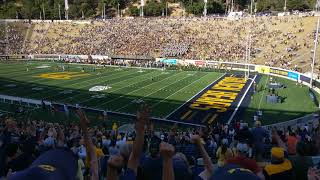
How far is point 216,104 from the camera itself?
31.2 metres

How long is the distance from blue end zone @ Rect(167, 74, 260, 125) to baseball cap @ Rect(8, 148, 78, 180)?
913 inches

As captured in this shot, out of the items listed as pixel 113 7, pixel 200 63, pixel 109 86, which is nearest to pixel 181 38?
pixel 200 63

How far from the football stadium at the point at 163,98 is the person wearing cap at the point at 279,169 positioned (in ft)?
0.04

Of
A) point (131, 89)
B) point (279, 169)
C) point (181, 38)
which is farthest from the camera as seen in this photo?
point (181, 38)

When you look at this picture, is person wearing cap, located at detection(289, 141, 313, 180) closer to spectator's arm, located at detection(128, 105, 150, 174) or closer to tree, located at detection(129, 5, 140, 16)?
spectator's arm, located at detection(128, 105, 150, 174)

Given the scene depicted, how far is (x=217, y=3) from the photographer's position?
4045 inches

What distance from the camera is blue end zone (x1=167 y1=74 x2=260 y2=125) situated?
27188mm

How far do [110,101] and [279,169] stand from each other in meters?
27.6

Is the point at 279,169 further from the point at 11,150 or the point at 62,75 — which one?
the point at 62,75

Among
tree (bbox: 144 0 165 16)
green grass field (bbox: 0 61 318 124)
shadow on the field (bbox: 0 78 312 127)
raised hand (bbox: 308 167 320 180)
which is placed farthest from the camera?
tree (bbox: 144 0 165 16)

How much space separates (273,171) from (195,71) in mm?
45016

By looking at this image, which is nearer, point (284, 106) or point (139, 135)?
point (139, 135)

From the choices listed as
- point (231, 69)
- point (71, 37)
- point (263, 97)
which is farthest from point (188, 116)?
point (71, 37)

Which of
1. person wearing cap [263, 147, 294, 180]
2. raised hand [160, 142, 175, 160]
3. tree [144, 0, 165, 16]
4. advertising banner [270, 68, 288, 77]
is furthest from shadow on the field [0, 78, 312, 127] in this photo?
tree [144, 0, 165, 16]
